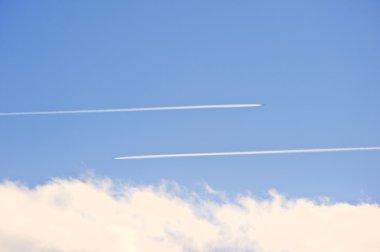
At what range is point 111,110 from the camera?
827 cm

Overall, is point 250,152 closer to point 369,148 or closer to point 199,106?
point 199,106

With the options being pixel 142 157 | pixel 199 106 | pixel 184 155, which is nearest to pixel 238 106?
pixel 199 106

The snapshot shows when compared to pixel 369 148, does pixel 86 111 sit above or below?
above

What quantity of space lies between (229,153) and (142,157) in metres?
1.48

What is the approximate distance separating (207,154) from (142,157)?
43.5 inches

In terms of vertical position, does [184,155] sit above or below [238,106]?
below

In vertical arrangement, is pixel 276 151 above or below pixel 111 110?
below

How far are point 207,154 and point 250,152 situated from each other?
0.73m

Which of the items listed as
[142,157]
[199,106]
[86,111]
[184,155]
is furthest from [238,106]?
[86,111]

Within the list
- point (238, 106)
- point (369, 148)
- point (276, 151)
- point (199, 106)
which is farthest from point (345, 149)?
point (199, 106)

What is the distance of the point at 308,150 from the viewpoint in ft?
26.5

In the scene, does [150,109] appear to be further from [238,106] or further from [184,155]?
[238,106]

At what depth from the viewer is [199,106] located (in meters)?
8.20

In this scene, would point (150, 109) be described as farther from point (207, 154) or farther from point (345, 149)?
point (345, 149)
